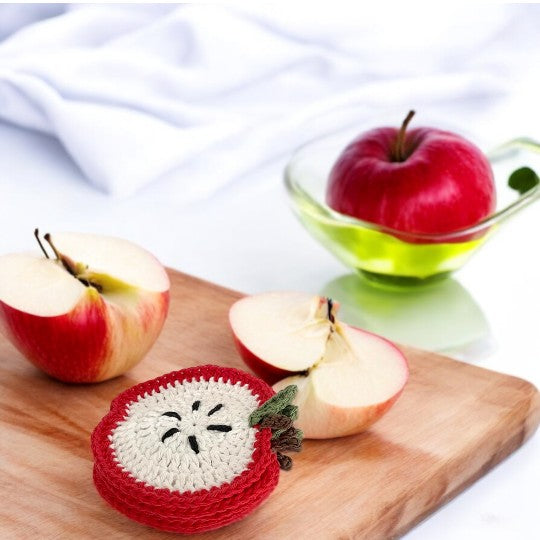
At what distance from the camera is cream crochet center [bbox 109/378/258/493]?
850mm

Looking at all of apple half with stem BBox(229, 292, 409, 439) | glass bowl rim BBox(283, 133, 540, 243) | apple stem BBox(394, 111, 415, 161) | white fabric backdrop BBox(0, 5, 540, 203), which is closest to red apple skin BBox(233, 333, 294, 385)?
apple half with stem BBox(229, 292, 409, 439)

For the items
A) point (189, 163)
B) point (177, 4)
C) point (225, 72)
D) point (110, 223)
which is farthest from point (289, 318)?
point (177, 4)

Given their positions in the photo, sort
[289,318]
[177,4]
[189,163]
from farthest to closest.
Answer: [177,4]
[189,163]
[289,318]

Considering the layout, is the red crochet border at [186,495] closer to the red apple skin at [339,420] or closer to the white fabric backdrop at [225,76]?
the red apple skin at [339,420]

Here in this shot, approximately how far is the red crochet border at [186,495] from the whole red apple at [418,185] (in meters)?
0.43

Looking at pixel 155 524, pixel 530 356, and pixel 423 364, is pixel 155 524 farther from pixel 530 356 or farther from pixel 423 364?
pixel 530 356

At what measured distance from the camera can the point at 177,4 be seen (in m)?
1.98

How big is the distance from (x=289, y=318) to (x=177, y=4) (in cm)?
103

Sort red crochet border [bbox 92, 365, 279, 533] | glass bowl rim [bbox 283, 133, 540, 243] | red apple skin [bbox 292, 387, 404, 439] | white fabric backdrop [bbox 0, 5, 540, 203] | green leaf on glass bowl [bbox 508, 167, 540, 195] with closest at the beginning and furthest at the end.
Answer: red crochet border [bbox 92, 365, 279, 533], red apple skin [bbox 292, 387, 404, 439], glass bowl rim [bbox 283, 133, 540, 243], green leaf on glass bowl [bbox 508, 167, 540, 195], white fabric backdrop [bbox 0, 5, 540, 203]

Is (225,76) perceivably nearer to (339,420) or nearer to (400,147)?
(400,147)

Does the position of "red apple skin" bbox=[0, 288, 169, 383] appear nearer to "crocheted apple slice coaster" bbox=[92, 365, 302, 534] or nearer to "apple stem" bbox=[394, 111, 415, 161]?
"crocheted apple slice coaster" bbox=[92, 365, 302, 534]

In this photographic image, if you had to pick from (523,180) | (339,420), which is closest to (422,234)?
(523,180)

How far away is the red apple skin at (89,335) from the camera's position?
1.01m

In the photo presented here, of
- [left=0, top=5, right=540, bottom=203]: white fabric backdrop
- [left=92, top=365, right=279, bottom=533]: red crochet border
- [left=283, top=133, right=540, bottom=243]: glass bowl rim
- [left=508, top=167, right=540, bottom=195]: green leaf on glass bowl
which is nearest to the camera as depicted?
[left=92, top=365, right=279, bottom=533]: red crochet border
